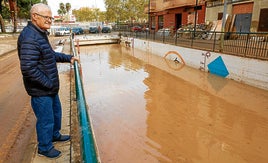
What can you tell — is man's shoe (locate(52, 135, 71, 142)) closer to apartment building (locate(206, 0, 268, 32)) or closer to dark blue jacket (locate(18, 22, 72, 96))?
dark blue jacket (locate(18, 22, 72, 96))

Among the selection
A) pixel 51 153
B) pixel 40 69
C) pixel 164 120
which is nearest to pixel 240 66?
pixel 164 120

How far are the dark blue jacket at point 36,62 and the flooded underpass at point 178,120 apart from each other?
8.14ft

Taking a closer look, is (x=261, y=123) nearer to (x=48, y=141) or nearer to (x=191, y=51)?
(x=48, y=141)

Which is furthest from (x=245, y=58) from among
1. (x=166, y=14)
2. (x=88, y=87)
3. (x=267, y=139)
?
(x=166, y=14)

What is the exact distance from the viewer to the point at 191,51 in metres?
13.2

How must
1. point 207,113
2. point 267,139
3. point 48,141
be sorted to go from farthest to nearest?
point 207,113 → point 267,139 → point 48,141

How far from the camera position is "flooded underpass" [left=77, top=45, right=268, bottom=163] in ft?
15.0

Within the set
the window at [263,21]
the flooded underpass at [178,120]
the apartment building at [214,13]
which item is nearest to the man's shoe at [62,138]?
the flooded underpass at [178,120]

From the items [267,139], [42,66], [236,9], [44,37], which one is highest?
[236,9]

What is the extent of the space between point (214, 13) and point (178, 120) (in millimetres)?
17899

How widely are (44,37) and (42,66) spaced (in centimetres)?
36

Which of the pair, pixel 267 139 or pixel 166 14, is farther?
pixel 166 14

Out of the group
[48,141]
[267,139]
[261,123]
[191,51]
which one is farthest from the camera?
[191,51]

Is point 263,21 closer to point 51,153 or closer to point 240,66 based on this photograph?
point 240,66
